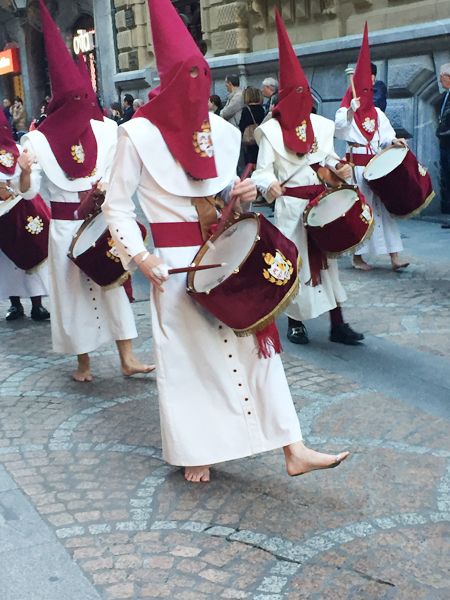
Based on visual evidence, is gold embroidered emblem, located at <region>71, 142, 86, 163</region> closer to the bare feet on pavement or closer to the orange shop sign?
the bare feet on pavement

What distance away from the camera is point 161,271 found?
3.04 metres

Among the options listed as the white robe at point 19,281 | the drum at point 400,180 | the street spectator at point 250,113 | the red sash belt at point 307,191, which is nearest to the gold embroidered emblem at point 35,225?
the white robe at point 19,281

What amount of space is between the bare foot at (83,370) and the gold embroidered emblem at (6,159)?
1.67 meters

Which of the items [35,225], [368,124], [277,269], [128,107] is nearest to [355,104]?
[368,124]

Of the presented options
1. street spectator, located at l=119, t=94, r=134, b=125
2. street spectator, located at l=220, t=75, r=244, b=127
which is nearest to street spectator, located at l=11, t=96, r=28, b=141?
street spectator, located at l=119, t=94, r=134, b=125

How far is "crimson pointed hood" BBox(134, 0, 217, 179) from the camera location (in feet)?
10.0

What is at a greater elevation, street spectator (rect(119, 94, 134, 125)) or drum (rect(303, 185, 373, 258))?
street spectator (rect(119, 94, 134, 125))

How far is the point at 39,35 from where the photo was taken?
26641 millimetres

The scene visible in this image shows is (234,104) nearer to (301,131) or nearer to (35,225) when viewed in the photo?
(35,225)

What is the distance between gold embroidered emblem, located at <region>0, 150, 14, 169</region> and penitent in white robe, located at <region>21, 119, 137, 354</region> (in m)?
1.00

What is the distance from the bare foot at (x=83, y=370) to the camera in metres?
4.88

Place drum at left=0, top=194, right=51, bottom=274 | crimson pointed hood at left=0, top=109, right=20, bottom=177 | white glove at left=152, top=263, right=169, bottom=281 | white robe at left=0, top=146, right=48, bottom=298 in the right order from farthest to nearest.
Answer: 1. white robe at left=0, top=146, right=48, bottom=298
2. drum at left=0, top=194, right=51, bottom=274
3. crimson pointed hood at left=0, top=109, right=20, bottom=177
4. white glove at left=152, top=263, right=169, bottom=281

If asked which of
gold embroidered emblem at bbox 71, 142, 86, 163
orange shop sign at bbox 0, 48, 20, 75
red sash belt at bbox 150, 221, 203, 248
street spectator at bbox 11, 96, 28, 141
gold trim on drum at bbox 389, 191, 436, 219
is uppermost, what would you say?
orange shop sign at bbox 0, 48, 20, 75

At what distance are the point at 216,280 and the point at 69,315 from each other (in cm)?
184
